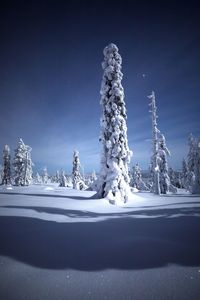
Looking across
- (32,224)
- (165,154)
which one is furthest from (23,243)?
(165,154)

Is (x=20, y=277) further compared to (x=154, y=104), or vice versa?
(x=154, y=104)

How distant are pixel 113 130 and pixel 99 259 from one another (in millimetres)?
12961

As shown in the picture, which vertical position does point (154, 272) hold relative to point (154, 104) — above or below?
below

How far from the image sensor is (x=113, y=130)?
16.8 m

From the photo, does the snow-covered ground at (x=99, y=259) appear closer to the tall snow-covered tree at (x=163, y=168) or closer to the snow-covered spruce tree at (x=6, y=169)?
the tall snow-covered tree at (x=163, y=168)

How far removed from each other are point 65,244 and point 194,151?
1567 inches

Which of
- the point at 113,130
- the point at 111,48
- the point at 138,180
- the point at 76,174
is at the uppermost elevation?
the point at 111,48

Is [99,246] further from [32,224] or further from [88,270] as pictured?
[32,224]

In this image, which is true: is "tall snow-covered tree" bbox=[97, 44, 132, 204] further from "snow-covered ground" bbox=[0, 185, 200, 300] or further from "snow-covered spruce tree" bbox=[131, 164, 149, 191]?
"snow-covered spruce tree" bbox=[131, 164, 149, 191]

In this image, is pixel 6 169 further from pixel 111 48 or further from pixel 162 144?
pixel 111 48

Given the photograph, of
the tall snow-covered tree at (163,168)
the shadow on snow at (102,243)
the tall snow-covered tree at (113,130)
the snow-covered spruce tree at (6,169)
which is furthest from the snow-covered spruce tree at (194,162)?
the snow-covered spruce tree at (6,169)

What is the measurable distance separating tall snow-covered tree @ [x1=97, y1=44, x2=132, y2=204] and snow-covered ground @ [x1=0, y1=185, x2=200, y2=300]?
785cm

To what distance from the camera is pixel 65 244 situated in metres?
5.71

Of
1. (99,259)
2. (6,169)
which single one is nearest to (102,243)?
(99,259)
